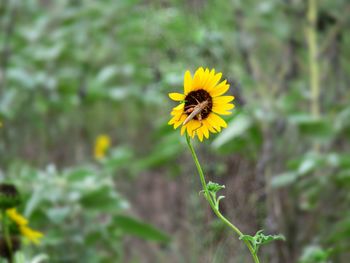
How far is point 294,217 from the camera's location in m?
2.19

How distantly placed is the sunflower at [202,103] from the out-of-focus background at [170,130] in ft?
1.93

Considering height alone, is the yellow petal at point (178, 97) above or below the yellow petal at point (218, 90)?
→ below

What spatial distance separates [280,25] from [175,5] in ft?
1.34

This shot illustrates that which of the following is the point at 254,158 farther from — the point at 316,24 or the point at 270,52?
the point at 270,52

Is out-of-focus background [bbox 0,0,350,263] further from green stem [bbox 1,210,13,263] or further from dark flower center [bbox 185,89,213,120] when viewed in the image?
dark flower center [bbox 185,89,213,120]

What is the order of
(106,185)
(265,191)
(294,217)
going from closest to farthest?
1. (106,185)
2. (265,191)
3. (294,217)

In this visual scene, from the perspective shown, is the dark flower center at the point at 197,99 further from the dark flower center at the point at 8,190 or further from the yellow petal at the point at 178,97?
the dark flower center at the point at 8,190

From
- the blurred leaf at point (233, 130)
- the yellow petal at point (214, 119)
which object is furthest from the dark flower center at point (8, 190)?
the blurred leaf at point (233, 130)

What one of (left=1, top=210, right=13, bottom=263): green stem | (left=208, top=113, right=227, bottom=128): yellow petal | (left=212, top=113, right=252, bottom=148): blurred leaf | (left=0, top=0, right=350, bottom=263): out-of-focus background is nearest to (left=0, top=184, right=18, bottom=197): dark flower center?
(left=1, top=210, right=13, bottom=263): green stem

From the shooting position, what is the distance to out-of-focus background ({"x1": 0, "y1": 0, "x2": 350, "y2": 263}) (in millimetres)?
1861

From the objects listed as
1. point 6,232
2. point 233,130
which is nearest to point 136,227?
point 233,130

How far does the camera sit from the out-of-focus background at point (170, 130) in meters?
1.86

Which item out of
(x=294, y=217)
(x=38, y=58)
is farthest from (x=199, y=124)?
(x=38, y=58)

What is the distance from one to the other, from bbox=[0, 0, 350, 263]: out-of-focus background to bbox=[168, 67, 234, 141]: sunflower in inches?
23.2
